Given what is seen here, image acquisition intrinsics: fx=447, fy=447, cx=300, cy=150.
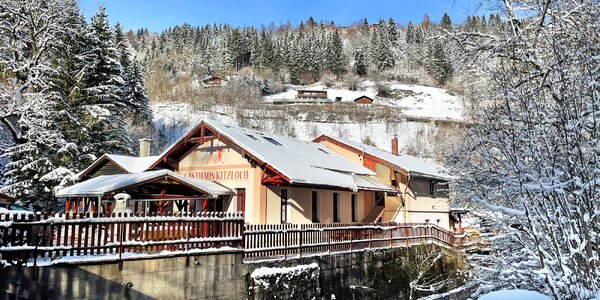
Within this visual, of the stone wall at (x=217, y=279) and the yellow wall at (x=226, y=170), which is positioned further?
the yellow wall at (x=226, y=170)

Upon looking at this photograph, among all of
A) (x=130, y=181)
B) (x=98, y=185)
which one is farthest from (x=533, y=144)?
(x=98, y=185)

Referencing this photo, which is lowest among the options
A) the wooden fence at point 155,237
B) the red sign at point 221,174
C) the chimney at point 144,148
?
the wooden fence at point 155,237

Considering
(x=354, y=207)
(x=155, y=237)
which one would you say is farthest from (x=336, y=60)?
(x=155, y=237)

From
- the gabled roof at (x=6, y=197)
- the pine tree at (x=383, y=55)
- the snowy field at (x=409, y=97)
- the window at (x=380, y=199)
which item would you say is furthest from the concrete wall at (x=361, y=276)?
the pine tree at (x=383, y=55)

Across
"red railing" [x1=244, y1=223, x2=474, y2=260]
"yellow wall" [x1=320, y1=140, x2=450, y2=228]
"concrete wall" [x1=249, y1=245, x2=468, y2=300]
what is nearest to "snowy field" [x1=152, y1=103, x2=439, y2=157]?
"yellow wall" [x1=320, y1=140, x2=450, y2=228]

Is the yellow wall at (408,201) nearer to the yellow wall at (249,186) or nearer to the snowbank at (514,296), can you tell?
the yellow wall at (249,186)

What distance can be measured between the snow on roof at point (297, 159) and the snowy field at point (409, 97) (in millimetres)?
57172

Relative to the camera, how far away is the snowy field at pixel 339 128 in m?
69.9

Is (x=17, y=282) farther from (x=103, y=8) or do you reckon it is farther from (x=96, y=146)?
(x=103, y=8)

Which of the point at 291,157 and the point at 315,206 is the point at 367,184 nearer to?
the point at 315,206

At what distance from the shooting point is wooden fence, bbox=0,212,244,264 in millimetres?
8172

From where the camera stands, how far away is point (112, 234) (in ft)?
31.3

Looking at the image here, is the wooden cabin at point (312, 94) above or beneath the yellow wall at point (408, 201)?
above

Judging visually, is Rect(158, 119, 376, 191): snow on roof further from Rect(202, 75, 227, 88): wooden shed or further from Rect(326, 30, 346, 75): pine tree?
Rect(326, 30, 346, 75): pine tree
